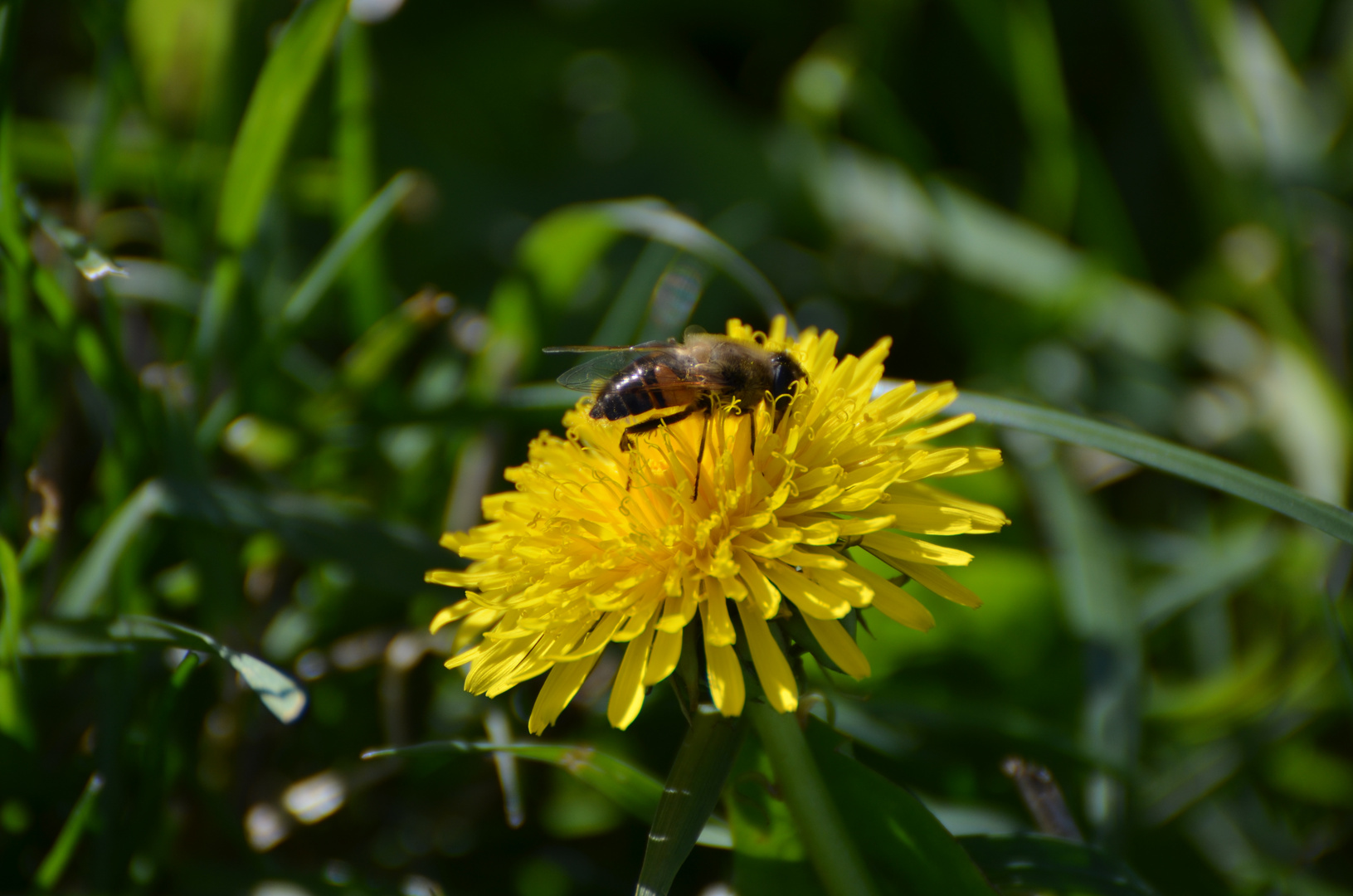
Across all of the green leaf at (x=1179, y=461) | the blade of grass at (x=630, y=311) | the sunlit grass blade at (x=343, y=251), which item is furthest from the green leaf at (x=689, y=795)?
the sunlit grass blade at (x=343, y=251)

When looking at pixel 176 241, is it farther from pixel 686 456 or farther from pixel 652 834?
pixel 652 834

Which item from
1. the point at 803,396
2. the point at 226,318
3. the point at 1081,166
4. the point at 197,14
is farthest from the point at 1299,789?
the point at 197,14

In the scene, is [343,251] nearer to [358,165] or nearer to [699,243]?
[358,165]

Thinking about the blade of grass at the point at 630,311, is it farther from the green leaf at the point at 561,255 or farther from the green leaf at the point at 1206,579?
the green leaf at the point at 1206,579

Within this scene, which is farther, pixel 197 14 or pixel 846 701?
pixel 197 14

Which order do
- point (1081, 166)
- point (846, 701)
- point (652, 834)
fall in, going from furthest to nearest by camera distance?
point (1081, 166)
point (846, 701)
point (652, 834)
